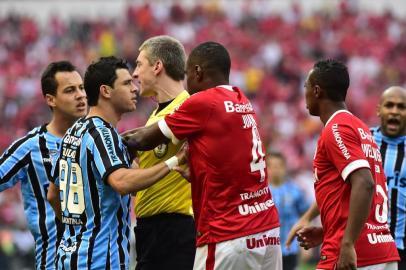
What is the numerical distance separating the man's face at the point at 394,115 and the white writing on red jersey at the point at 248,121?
102 inches

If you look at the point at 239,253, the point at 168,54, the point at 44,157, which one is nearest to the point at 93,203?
the point at 239,253

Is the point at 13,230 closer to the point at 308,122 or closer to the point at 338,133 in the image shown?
the point at 308,122

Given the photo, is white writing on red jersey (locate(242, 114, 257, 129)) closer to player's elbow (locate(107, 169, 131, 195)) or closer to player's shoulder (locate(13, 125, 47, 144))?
player's elbow (locate(107, 169, 131, 195))

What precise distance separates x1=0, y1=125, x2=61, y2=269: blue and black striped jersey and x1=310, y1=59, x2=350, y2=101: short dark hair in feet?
8.15

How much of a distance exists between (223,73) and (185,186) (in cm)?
109

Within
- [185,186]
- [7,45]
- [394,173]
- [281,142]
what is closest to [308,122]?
[281,142]

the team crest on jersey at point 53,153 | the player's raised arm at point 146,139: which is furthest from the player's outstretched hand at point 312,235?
the team crest on jersey at point 53,153

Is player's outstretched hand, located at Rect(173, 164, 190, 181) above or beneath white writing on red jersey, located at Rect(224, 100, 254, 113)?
beneath

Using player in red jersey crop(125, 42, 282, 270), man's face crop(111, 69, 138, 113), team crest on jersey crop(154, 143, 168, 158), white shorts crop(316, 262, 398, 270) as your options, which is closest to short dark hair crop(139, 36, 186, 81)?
man's face crop(111, 69, 138, 113)

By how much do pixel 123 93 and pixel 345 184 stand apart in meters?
1.71

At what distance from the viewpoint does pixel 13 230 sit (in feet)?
60.0

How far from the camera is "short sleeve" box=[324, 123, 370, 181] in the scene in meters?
6.56

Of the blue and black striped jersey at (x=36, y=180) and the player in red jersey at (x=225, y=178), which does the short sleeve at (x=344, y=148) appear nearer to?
the player in red jersey at (x=225, y=178)

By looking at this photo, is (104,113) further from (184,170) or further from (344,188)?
(344,188)
